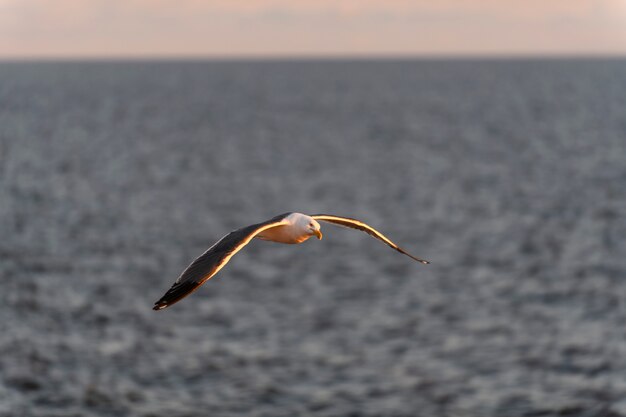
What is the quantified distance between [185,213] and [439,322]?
93.7 feet

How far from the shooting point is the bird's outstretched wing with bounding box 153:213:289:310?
11.4 m

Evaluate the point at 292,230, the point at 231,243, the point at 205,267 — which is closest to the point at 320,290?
the point at 292,230

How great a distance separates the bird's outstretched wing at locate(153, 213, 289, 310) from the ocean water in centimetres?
1849

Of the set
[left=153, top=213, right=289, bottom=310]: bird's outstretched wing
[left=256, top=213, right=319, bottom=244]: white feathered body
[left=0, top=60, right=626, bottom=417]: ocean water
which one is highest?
[left=0, top=60, right=626, bottom=417]: ocean water

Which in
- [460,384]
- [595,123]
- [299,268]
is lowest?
[460,384]

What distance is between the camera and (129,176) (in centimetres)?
8438

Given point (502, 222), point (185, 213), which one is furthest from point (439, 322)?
point (185, 213)

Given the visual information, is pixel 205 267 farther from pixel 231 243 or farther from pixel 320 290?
pixel 320 290

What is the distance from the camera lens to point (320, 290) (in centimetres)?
4569

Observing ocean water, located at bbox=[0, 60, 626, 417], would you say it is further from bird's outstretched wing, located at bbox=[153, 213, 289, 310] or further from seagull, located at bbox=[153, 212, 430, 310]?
bird's outstretched wing, located at bbox=[153, 213, 289, 310]

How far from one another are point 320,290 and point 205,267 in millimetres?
33689

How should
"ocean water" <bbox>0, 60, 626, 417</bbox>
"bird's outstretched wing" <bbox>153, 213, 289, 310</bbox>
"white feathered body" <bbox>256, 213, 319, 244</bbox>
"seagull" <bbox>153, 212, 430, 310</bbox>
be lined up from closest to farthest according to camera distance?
"bird's outstretched wing" <bbox>153, 213, 289, 310</bbox> < "seagull" <bbox>153, 212, 430, 310</bbox> < "white feathered body" <bbox>256, 213, 319, 244</bbox> < "ocean water" <bbox>0, 60, 626, 417</bbox>

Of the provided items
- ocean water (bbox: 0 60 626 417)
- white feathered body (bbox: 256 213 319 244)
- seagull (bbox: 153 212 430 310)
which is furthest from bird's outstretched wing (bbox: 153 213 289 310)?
ocean water (bbox: 0 60 626 417)

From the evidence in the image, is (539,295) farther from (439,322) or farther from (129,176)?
(129,176)
